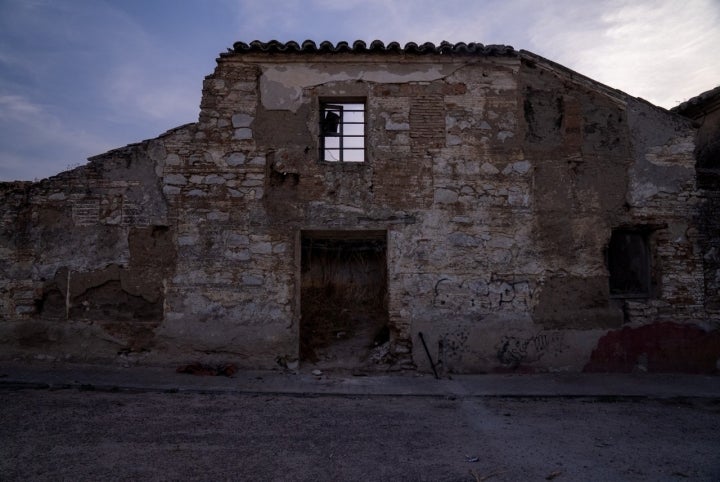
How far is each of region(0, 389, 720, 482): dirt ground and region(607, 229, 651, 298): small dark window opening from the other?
7.29ft

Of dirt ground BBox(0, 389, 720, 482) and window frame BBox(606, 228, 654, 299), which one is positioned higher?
window frame BBox(606, 228, 654, 299)

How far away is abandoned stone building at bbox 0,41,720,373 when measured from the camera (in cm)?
764

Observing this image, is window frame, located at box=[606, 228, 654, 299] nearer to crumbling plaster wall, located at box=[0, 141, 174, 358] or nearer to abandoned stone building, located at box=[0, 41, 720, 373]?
abandoned stone building, located at box=[0, 41, 720, 373]

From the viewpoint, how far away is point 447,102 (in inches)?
316

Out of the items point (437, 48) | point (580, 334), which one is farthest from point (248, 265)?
point (580, 334)

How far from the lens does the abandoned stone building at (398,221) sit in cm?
764

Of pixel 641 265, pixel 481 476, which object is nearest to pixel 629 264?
pixel 641 265

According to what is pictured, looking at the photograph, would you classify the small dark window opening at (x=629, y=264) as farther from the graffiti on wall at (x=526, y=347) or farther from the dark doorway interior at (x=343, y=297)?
the dark doorway interior at (x=343, y=297)

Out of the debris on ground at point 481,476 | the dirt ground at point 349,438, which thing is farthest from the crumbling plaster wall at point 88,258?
the debris on ground at point 481,476

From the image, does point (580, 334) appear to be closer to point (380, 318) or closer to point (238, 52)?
point (380, 318)

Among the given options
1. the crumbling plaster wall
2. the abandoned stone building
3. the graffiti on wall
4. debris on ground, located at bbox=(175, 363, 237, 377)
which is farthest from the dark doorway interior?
the crumbling plaster wall

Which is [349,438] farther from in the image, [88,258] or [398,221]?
[88,258]

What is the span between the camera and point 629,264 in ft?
27.9

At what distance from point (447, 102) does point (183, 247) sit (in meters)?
4.54
